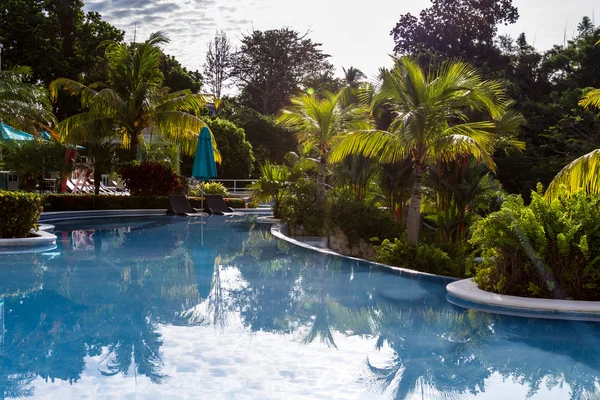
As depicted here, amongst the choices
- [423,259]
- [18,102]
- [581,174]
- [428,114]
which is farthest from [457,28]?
[581,174]

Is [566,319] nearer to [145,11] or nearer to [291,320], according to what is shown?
[291,320]

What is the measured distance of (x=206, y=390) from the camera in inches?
183

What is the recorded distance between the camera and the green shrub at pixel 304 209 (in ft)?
52.2

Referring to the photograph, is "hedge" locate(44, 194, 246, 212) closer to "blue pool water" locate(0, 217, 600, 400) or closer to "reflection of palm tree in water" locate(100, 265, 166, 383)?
"blue pool water" locate(0, 217, 600, 400)

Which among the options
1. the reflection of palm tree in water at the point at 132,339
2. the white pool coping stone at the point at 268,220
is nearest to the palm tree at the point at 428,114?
the reflection of palm tree in water at the point at 132,339

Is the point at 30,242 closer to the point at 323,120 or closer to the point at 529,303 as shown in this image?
the point at 323,120

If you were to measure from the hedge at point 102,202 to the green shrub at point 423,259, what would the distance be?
45.2 feet

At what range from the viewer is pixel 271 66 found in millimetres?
49281

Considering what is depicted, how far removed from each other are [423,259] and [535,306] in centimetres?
330

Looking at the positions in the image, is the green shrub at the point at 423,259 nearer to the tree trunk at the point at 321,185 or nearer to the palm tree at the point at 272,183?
the tree trunk at the point at 321,185

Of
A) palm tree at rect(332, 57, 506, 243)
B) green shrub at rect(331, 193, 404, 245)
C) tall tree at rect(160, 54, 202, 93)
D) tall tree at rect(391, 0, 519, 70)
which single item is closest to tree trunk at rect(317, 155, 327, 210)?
green shrub at rect(331, 193, 404, 245)

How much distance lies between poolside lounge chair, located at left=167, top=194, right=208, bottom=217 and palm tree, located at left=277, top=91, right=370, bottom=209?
7.03 m

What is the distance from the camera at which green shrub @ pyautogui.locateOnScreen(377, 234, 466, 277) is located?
33.7ft

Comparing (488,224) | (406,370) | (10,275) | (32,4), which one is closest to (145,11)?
(32,4)
